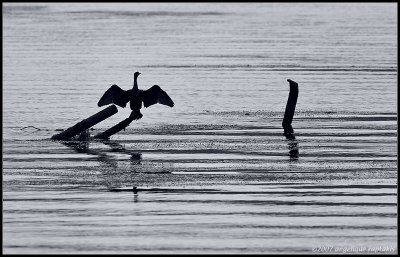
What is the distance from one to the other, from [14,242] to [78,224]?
1.25 metres

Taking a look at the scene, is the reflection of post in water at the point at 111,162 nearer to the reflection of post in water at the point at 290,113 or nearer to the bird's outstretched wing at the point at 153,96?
the bird's outstretched wing at the point at 153,96

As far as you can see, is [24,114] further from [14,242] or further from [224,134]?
[14,242]

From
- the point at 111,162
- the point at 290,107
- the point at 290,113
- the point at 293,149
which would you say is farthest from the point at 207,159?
the point at 290,113

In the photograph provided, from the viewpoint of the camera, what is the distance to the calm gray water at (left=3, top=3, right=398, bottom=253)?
16828 millimetres

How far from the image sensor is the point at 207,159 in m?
23.4

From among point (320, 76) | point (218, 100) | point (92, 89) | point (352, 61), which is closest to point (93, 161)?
point (218, 100)

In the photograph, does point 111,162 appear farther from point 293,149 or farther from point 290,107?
point 290,107

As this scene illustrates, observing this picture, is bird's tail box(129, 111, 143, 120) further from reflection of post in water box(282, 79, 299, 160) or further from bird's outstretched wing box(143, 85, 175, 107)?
reflection of post in water box(282, 79, 299, 160)

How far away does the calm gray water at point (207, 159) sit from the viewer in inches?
663

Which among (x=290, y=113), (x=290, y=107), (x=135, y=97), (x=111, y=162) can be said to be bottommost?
(x=111, y=162)

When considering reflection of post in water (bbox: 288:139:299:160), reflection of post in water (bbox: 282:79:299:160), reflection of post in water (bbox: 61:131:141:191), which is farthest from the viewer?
reflection of post in water (bbox: 282:79:299:160)

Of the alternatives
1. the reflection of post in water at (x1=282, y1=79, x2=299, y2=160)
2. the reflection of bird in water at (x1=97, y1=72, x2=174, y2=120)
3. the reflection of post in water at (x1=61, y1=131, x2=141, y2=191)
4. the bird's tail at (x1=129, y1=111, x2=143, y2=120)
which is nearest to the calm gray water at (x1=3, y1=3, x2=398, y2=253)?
the reflection of post in water at (x1=61, y1=131, x2=141, y2=191)

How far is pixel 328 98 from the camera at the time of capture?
35062 millimetres

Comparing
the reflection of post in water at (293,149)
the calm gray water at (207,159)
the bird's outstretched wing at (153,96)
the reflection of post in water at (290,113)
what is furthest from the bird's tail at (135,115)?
the reflection of post in water at (290,113)
